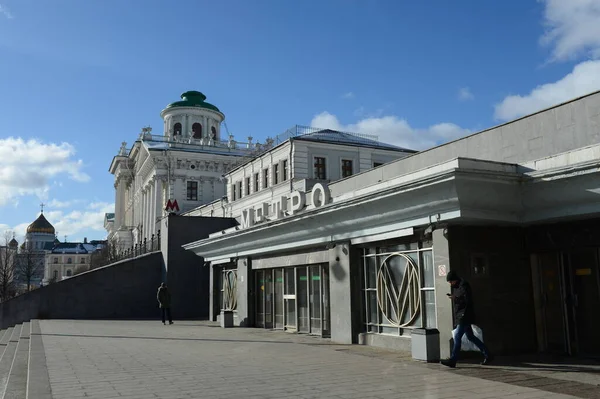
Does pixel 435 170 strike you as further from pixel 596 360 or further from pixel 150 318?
pixel 150 318

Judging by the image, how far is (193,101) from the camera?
79812mm

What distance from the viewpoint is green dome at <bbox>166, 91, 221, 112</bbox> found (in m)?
79.0

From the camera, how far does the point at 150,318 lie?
29047mm

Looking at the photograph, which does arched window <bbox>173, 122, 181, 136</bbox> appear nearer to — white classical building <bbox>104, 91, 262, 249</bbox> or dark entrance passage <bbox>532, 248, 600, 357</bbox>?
white classical building <bbox>104, 91, 262, 249</bbox>

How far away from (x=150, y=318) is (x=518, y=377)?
22876 millimetres

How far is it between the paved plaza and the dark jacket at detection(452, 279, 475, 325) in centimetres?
89

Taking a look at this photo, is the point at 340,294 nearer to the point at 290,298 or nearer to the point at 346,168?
the point at 290,298

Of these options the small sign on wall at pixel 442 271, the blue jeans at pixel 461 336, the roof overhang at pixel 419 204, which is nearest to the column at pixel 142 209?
the roof overhang at pixel 419 204

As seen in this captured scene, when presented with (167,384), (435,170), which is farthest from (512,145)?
(167,384)

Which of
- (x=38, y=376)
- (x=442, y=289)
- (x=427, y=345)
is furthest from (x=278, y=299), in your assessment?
(x=38, y=376)

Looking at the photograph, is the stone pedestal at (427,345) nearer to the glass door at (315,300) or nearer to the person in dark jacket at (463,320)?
the person in dark jacket at (463,320)

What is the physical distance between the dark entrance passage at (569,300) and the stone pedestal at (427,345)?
269 cm

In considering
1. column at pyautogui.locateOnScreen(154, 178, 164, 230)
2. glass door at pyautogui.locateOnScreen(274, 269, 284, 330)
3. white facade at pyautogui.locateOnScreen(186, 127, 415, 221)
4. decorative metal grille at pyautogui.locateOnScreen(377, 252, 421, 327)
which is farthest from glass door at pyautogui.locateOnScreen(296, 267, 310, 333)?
column at pyautogui.locateOnScreen(154, 178, 164, 230)

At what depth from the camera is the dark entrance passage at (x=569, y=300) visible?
11.8 metres
